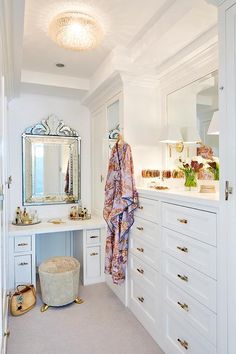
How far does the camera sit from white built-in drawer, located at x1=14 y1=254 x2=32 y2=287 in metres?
2.81

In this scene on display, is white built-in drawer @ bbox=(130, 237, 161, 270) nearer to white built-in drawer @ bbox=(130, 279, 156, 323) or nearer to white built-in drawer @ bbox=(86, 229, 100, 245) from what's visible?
white built-in drawer @ bbox=(130, 279, 156, 323)

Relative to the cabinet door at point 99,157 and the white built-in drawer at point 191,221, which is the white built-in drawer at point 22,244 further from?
the white built-in drawer at point 191,221

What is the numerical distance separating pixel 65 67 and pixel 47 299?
8.04 ft

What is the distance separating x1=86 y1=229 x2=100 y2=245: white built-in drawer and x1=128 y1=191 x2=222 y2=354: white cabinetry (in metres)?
0.80

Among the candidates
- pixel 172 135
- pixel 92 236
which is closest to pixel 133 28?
pixel 172 135

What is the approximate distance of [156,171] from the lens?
2672mm

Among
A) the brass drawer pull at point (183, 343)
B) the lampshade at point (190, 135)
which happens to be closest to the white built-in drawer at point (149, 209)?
the lampshade at point (190, 135)

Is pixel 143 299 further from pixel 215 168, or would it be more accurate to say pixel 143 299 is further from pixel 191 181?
pixel 215 168

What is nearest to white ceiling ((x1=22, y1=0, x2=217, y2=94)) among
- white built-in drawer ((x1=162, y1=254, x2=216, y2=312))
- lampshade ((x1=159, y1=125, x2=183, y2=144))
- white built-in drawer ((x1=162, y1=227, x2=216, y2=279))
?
lampshade ((x1=159, y1=125, x2=183, y2=144))

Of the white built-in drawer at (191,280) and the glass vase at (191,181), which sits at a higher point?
the glass vase at (191,181)

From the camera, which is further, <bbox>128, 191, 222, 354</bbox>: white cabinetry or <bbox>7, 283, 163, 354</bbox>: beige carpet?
<bbox>7, 283, 163, 354</bbox>: beige carpet

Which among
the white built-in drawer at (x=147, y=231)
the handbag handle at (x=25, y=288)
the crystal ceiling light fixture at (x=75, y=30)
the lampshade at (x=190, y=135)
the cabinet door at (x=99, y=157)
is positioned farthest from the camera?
the cabinet door at (x=99, y=157)

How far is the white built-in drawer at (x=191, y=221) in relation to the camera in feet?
4.73

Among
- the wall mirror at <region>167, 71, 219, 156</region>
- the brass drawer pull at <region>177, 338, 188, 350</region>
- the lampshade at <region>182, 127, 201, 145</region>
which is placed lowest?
the brass drawer pull at <region>177, 338, 188, 350</region>
